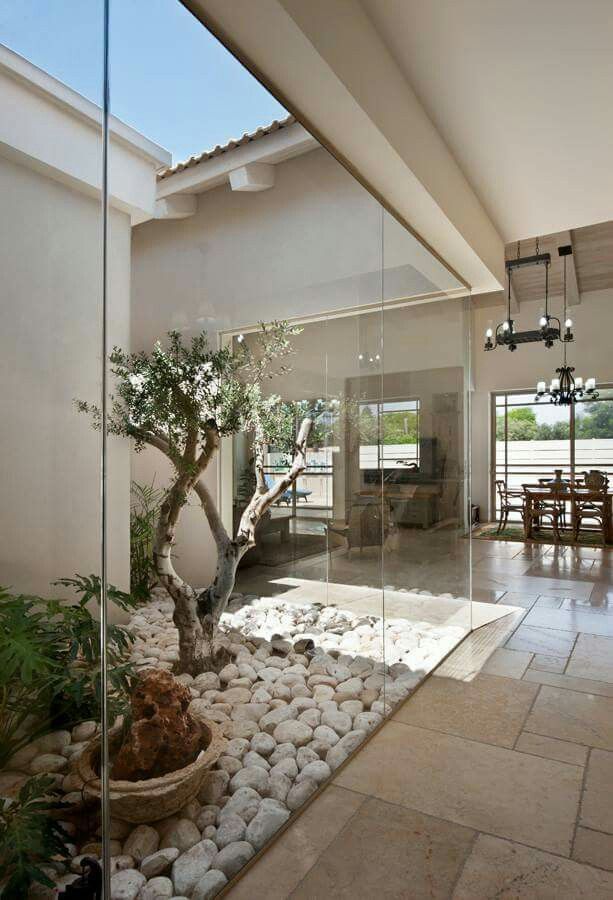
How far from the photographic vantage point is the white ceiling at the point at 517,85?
6.53 feet

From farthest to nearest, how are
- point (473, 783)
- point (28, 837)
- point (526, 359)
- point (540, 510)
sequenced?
point (526, 359) → point (540, 510) → point (473, 783) → point (28, 837)

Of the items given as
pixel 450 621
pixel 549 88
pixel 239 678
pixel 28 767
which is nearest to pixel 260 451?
pixel 239 678

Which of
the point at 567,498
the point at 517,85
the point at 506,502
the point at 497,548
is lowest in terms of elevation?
the point at 497,548

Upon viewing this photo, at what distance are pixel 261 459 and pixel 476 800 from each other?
1.39 meters

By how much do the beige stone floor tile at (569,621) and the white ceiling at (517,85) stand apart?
282 cm

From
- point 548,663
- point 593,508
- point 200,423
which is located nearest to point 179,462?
point 200,423

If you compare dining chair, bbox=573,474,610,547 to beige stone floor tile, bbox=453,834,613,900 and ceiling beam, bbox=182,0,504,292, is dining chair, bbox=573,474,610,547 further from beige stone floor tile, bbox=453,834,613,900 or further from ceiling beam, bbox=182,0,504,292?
beige stone floor tile, bbox=453,834,613,900

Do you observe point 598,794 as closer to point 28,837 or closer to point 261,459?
point 261,459

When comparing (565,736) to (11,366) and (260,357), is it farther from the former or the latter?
(11,366)

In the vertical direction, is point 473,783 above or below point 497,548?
above

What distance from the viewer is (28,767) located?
40.2 inches

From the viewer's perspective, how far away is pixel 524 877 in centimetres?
157

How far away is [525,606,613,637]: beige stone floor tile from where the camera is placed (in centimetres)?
394

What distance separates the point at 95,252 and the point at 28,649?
805 millimetres
